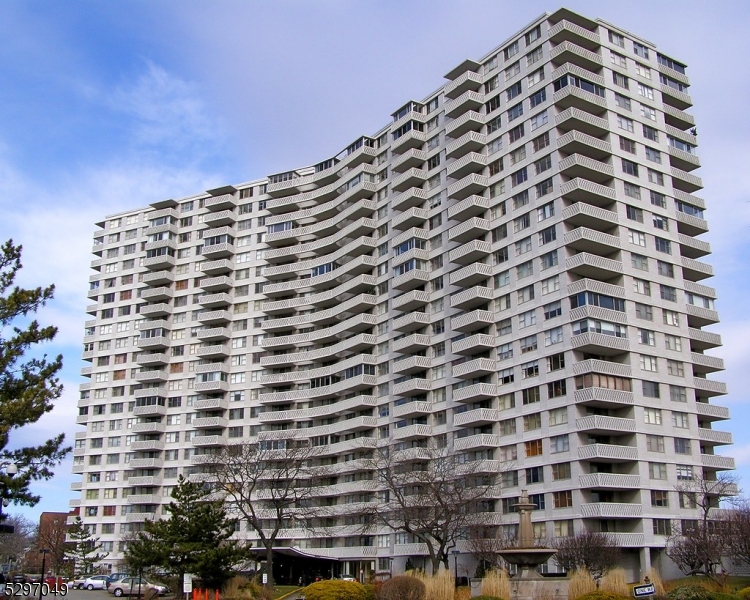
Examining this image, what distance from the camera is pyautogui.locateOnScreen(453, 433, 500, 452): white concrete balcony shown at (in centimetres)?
8150

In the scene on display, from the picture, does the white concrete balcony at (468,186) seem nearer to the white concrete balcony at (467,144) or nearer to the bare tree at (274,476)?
the white concrete balcony at (467,144)

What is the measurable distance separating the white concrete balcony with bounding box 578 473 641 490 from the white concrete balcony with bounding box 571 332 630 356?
11.3 metres

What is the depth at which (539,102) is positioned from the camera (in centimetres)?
8581

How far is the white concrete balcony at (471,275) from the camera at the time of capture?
87625 millimetres

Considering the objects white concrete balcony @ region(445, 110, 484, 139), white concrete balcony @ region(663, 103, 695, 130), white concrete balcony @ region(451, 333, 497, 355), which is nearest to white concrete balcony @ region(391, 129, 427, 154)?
white concrete balcony @ region(445, 110, 484, 139)

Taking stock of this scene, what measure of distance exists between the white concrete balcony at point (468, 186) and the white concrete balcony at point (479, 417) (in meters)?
25.0

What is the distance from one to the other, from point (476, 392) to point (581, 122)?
96.2ft

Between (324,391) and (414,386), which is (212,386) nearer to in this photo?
(324,391)

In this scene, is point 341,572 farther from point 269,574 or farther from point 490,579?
point 490,579

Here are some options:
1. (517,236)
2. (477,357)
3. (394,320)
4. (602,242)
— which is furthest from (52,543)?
(602,242)

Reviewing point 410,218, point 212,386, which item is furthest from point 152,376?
point 410,218

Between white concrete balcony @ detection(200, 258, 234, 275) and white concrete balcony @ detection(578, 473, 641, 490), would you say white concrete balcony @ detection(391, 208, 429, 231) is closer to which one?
white concrete balcony @ detection(200, 258, 234, 275)

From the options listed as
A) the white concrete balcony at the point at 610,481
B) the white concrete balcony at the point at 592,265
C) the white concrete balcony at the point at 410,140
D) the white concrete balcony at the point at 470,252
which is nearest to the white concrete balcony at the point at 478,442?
the white concrete balcony at the point at 610,481

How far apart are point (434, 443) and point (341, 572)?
75.3 ft
